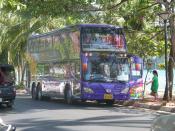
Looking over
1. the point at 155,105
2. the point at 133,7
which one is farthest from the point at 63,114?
the point at 133,7

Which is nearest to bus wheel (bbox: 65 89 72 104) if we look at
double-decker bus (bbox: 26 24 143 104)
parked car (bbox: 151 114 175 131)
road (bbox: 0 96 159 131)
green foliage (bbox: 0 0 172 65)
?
double-decker bus (bbox: 26 24 143 104)

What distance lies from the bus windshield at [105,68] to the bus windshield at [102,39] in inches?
14.2

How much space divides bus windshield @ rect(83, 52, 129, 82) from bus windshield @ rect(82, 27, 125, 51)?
361mm

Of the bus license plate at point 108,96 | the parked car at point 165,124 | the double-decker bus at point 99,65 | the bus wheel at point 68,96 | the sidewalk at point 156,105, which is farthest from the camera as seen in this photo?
the bus wheel at point 68,96

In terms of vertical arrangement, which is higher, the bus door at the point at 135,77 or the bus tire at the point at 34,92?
the bus door at the point at 135,77

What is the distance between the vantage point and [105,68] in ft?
80.7

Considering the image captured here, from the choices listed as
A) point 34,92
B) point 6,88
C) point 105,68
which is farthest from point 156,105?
Result: point 34,92

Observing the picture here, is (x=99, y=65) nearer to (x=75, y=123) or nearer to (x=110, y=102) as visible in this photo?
(x=110, y=102)

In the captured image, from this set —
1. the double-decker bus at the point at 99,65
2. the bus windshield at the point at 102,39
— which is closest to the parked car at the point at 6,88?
the double-decker bus at the point at 99,65

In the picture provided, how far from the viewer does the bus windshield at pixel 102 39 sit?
24422 millimetres

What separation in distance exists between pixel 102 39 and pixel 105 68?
1398 millimetres

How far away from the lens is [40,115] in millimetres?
19719

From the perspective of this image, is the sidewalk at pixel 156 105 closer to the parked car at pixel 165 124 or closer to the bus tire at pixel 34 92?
the bus tire at pixel 34 92

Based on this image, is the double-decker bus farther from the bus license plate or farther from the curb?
the curb
